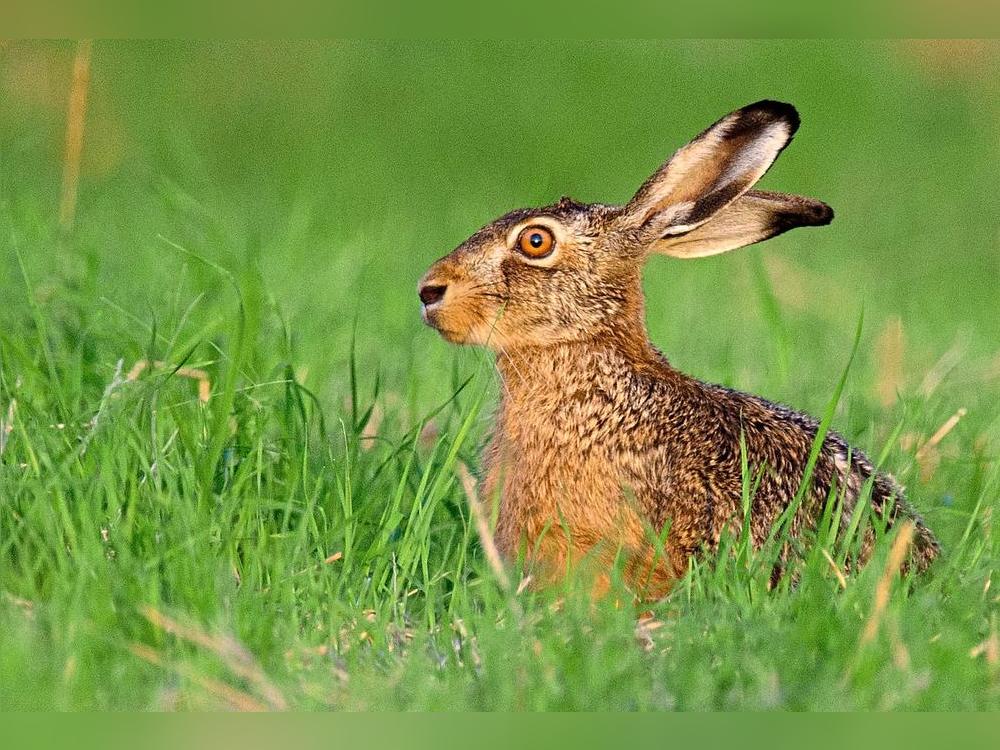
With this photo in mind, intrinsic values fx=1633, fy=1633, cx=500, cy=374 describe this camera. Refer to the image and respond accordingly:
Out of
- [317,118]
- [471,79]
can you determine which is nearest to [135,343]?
[317,118]

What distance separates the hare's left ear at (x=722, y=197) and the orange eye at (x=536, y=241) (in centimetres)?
30

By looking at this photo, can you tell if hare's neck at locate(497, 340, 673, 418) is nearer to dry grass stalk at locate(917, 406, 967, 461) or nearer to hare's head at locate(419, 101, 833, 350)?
hare's head at locate(419, 101, 833, 350)

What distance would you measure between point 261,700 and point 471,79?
993 cm

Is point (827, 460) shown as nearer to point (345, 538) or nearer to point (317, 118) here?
point (345, 538)

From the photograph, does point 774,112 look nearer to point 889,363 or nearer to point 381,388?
point 381,388

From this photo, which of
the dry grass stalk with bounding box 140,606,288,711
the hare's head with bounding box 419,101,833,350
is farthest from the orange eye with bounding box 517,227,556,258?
the dry grass stalk with bounding box 140,606,288,711

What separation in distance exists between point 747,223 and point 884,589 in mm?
1982

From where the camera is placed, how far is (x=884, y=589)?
13.6ft

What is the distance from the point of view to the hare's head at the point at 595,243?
18.1 feet

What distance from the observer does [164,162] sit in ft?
30.5

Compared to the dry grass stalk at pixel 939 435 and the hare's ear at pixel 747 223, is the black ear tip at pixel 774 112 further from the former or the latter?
the dry grass stalk at pixel 939 435

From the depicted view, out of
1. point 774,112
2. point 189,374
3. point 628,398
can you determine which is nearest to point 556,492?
point 628,398

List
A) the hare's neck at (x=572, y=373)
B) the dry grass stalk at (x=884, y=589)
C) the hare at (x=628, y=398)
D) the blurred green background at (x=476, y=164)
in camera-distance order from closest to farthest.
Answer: the dry grass stalk at (x=884, y=589) → the hare at (x=628, y=398) → the hare's neck at (x=572, y=373) → the blurred green background at (x=476, y=164)

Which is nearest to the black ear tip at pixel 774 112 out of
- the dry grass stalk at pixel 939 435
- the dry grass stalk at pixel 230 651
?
the dry grass stalk at pixel 939 435
